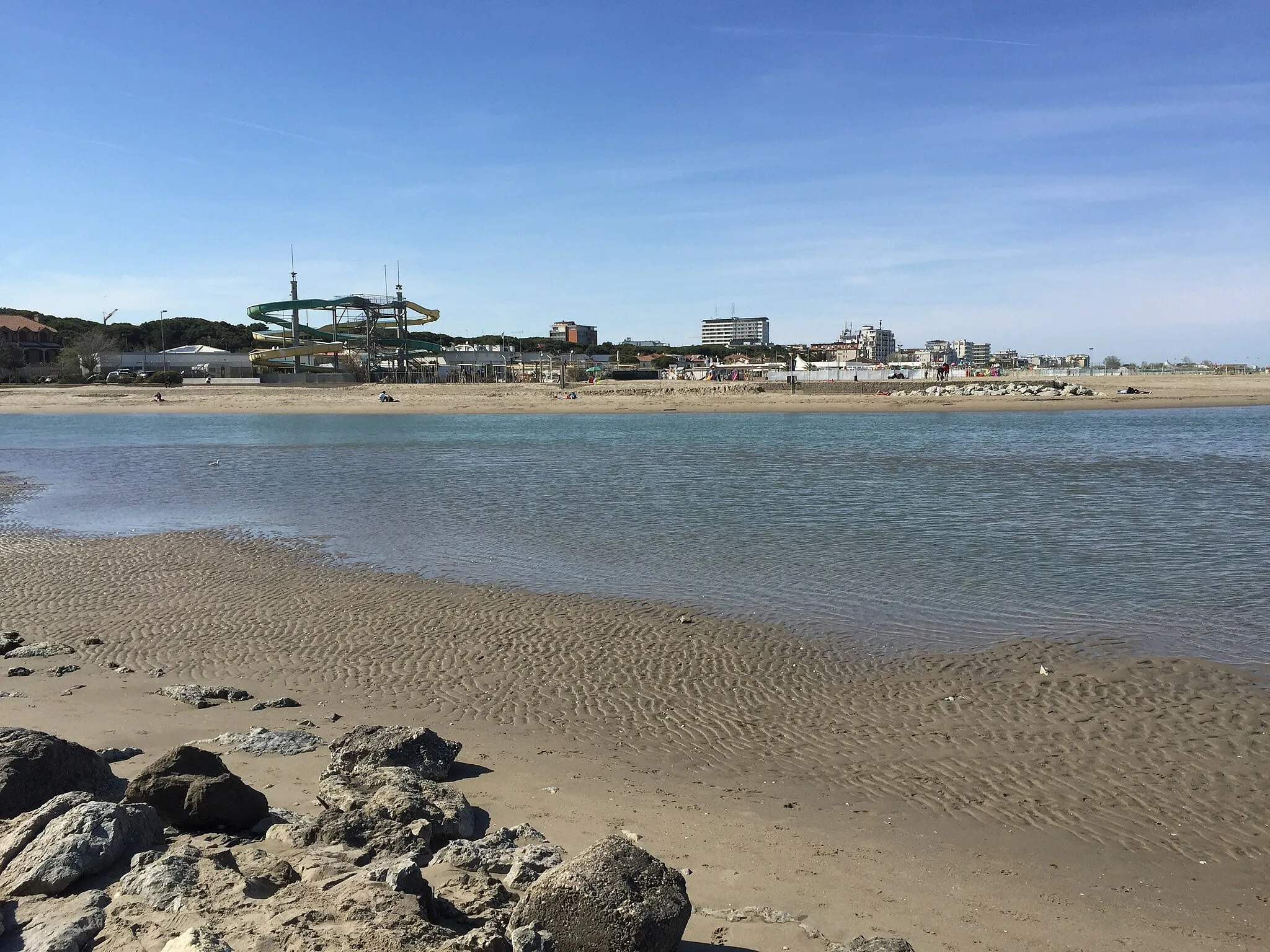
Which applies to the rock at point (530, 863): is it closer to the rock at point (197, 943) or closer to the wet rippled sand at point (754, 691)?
the rock at point (197, 943)

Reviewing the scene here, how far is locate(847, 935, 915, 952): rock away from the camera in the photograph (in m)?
3.88

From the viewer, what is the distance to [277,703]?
25.6ft

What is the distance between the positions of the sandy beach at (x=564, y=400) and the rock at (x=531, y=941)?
5822 centimetres

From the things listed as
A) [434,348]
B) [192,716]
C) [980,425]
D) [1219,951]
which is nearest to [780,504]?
[192,716]

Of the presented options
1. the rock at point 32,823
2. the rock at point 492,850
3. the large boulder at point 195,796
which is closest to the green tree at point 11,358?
the large boulder at point 195,796

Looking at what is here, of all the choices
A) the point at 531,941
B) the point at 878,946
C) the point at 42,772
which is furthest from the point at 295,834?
the point at 878,946

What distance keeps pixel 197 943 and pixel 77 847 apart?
117cm

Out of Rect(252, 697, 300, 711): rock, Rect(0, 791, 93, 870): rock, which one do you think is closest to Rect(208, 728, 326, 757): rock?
Rect(252, 697, 300, 711): rock

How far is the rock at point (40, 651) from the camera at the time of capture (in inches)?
358

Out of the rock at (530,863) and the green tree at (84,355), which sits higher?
the green tree at (84,355)

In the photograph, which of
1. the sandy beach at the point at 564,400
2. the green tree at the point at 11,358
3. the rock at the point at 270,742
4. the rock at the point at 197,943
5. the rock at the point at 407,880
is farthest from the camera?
the green tree at the point at 11,358

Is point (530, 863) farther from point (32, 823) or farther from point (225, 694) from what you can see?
point (225, 694)

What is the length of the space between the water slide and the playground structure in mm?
64

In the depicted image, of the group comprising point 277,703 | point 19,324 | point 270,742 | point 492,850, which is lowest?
point 277,703
